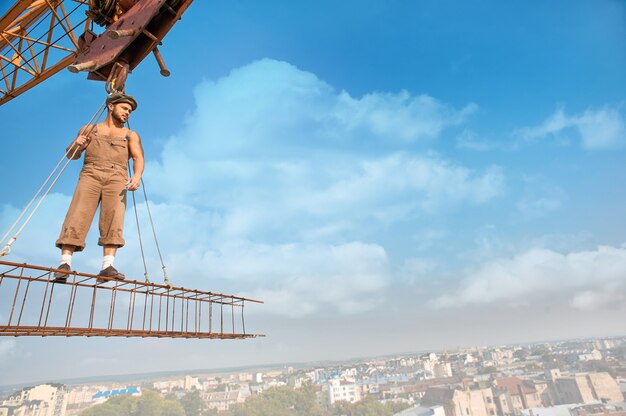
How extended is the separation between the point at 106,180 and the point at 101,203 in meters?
0.22

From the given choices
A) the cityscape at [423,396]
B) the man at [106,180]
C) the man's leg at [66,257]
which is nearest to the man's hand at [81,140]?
the man at [106,180]

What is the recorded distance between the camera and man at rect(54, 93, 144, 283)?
300 centimetres

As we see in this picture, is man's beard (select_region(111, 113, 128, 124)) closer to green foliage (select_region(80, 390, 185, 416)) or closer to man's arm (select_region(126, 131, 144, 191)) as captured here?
man's arm (select_region(126, 131, 144, 191))

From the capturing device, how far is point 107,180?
3.26m

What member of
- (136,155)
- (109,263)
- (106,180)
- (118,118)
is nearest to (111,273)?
(109,263)

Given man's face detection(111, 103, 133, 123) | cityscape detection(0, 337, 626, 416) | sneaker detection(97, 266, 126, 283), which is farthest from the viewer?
cityscape detection(0, 337, 626, 416)

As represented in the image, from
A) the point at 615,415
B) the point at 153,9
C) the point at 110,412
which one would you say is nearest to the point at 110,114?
the point at 153,9

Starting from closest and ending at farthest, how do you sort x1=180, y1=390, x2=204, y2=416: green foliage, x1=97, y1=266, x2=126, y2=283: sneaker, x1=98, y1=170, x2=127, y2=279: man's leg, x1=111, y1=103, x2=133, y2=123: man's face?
x1=97, y1=266, x2=126, y2=283: sneaker, x1=98, y1=170, x2=127, y2=279: man's leg, x1=111, y1=103, x2=133, y2=123: man's face, x1=180, y1=390, x2=204, y2=416: green foliage

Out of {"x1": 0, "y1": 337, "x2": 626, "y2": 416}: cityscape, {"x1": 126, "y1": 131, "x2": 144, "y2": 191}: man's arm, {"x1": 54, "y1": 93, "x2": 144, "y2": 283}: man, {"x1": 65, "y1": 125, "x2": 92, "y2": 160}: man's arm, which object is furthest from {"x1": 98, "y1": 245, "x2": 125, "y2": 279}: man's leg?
{"x1": 0, "y1": 337, "x2": 626, "y2": 416}: cityscape

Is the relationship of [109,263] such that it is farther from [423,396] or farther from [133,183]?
[423,396]

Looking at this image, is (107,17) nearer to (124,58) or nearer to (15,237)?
(124,58)

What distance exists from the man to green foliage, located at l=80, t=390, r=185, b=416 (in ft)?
190

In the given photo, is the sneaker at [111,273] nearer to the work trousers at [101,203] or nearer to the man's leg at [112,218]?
the man's leg at [112,218]

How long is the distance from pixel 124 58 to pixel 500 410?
56761 mm
